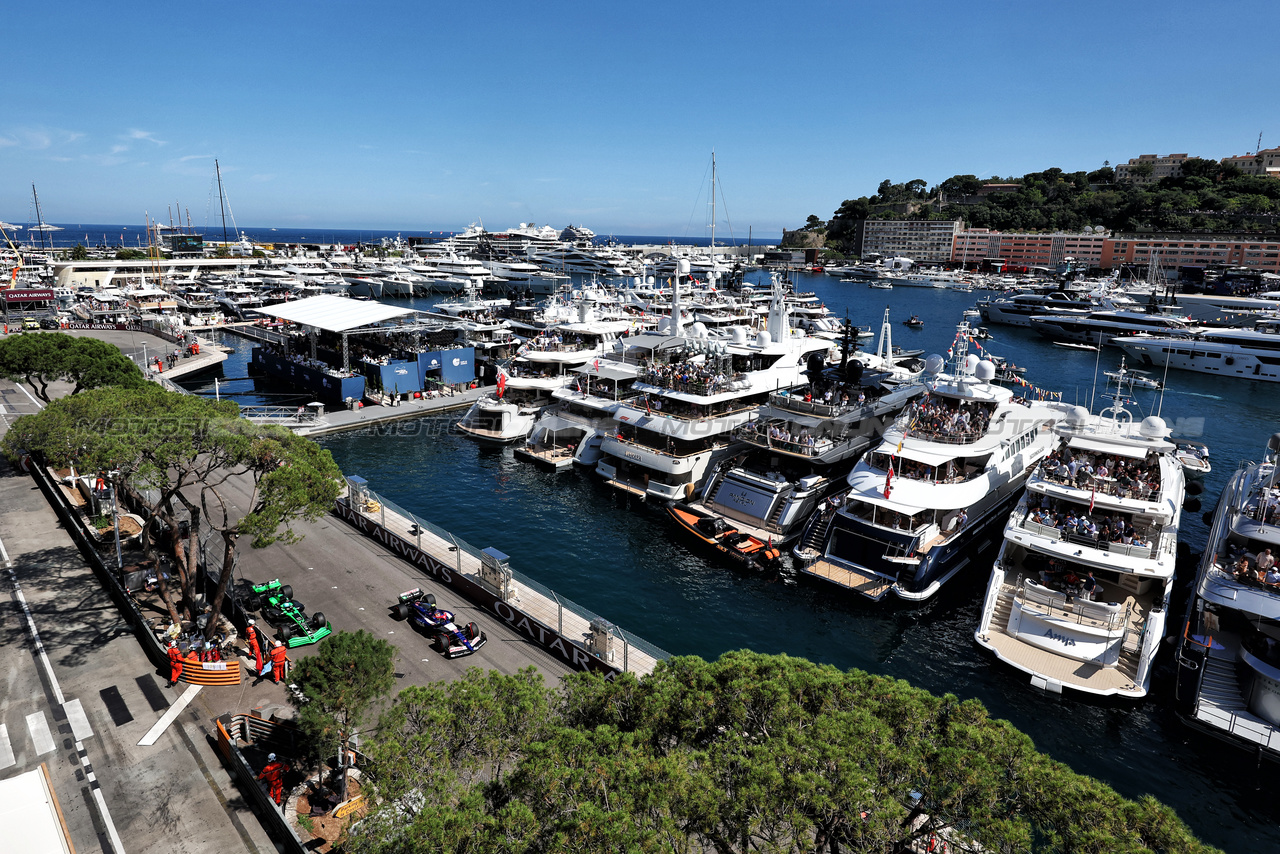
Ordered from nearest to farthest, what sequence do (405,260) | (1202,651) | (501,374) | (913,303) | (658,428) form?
(1202,651)
(658,428)
(501,374)
(913,303)
(405,260)

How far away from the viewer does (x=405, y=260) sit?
15525 cm

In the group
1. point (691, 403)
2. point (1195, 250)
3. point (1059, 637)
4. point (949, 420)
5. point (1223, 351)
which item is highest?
point (1195, 250)

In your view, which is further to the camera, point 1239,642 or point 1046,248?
point 1046,248

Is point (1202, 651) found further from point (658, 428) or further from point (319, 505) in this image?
point (319, 505)

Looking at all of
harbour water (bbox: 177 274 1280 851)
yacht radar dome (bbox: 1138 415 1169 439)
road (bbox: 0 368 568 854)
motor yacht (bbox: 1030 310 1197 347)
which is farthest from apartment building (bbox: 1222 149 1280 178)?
road (bbox: 0 368 568 854)

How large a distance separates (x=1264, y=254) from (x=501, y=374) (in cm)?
16580

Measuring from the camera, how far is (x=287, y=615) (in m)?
21.4

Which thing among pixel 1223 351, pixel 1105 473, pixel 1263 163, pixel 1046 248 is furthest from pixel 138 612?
pixel 1263 163

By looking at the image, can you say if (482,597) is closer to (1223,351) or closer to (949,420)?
(949,420)

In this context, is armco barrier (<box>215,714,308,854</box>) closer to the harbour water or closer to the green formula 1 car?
the green formula 1 car

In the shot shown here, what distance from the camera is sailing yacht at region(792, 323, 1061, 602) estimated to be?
88.1 ft

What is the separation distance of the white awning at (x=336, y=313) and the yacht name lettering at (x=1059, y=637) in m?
46.3

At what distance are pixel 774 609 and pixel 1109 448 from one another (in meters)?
14.5

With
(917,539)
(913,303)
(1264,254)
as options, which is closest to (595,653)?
(917,539)
